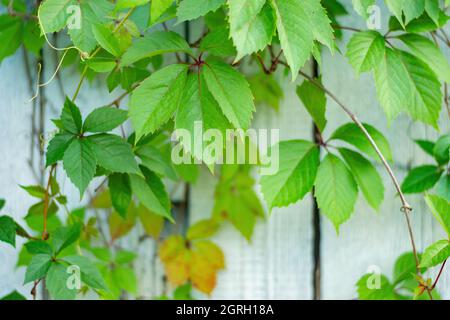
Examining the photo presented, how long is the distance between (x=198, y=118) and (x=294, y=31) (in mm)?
146

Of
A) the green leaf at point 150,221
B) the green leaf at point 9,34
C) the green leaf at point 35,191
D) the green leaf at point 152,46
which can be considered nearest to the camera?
the green leaf at point 152,46

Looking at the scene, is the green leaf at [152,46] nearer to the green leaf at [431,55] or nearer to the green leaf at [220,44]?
the green leaf at [220,44]

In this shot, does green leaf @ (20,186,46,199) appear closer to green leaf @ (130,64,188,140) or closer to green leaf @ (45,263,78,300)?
green leaf @ (45,263,78,300)

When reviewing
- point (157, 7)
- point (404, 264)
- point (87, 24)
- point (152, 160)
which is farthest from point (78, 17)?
point (404, 264)

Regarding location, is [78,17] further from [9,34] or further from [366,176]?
[366,176]

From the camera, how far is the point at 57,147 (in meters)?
0.85

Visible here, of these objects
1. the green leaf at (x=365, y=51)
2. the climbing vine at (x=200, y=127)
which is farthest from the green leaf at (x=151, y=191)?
the green leaf at (x=365, y=51)

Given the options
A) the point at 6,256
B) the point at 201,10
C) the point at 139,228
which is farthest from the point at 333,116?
the point at 6,256

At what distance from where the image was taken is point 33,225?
44.8 inches

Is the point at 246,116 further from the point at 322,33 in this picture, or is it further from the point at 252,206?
the point at 252,206

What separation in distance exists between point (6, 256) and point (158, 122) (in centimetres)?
60

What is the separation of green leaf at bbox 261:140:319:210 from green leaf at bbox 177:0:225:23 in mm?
282

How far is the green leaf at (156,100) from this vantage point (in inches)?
29.6

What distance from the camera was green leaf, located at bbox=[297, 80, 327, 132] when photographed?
0.96 metres
